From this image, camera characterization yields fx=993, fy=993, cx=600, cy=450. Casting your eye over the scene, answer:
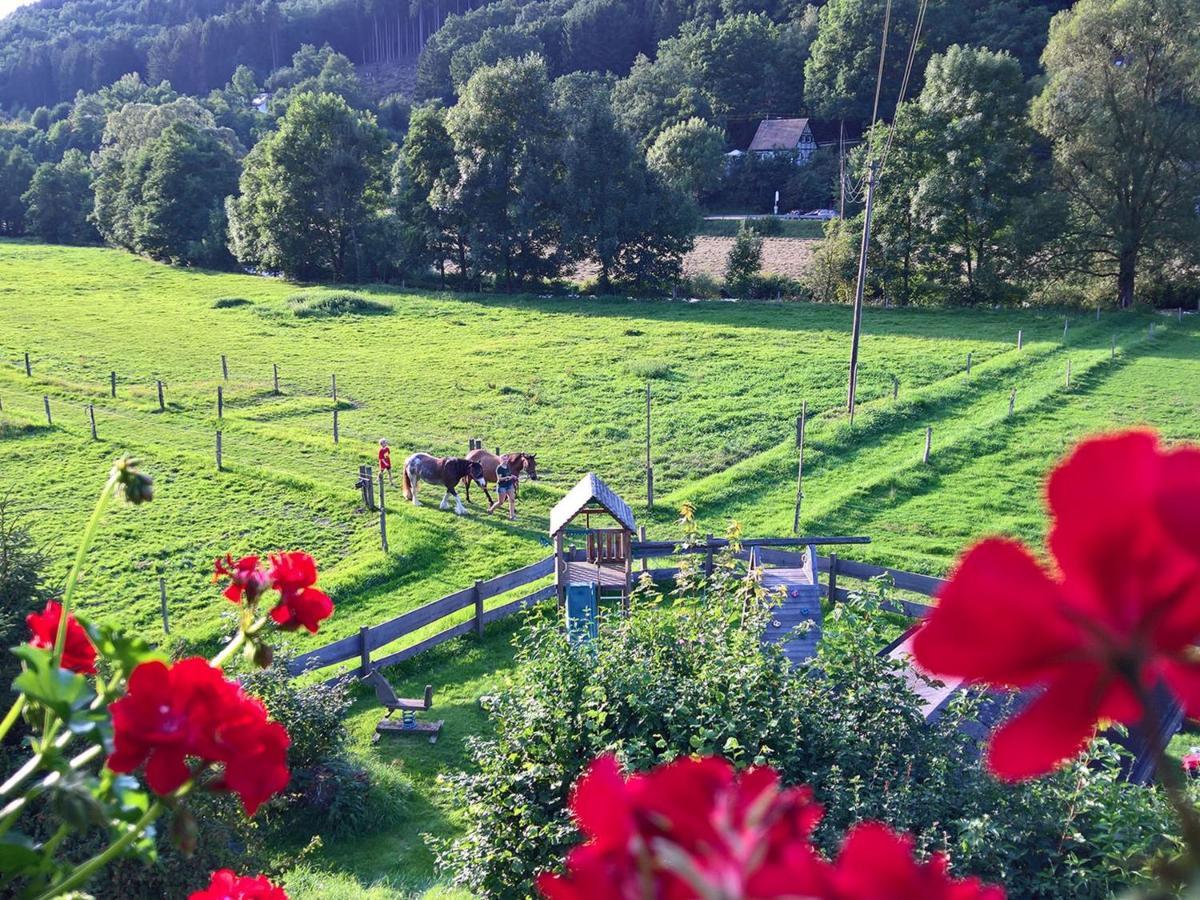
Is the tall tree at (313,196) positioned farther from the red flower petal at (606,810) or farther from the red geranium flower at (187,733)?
the red flower petal at (606,810)

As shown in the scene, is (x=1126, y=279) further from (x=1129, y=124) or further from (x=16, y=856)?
→ (x=16, y=856)

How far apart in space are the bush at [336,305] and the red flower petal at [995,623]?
4048 cm

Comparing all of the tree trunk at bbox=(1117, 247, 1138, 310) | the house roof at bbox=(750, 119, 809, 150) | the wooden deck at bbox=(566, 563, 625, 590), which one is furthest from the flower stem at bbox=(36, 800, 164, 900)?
the house roof at bbox=(750, 119, 809, 150)

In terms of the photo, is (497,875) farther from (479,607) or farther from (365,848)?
(479,607)

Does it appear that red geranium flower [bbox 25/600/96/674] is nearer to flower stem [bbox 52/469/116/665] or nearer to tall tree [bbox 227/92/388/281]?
flower stem [bbox 52/469/116/665]

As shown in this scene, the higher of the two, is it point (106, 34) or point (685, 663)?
point (106, 34)

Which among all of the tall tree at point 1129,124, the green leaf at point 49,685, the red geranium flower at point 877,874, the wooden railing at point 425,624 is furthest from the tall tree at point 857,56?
the red geranium flower at point 877,874

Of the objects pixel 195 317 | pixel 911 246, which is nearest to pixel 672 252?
pixel 911 246

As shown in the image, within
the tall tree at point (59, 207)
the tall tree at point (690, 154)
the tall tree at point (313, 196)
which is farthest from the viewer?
the tall tree at point (59, 207)

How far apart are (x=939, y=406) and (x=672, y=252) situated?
2196 cm

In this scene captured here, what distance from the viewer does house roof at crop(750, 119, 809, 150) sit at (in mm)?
69500

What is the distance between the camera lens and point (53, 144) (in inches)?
3487

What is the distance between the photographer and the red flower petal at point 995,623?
2.32 feet

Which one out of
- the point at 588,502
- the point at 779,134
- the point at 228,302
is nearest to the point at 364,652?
the point at 588,502
